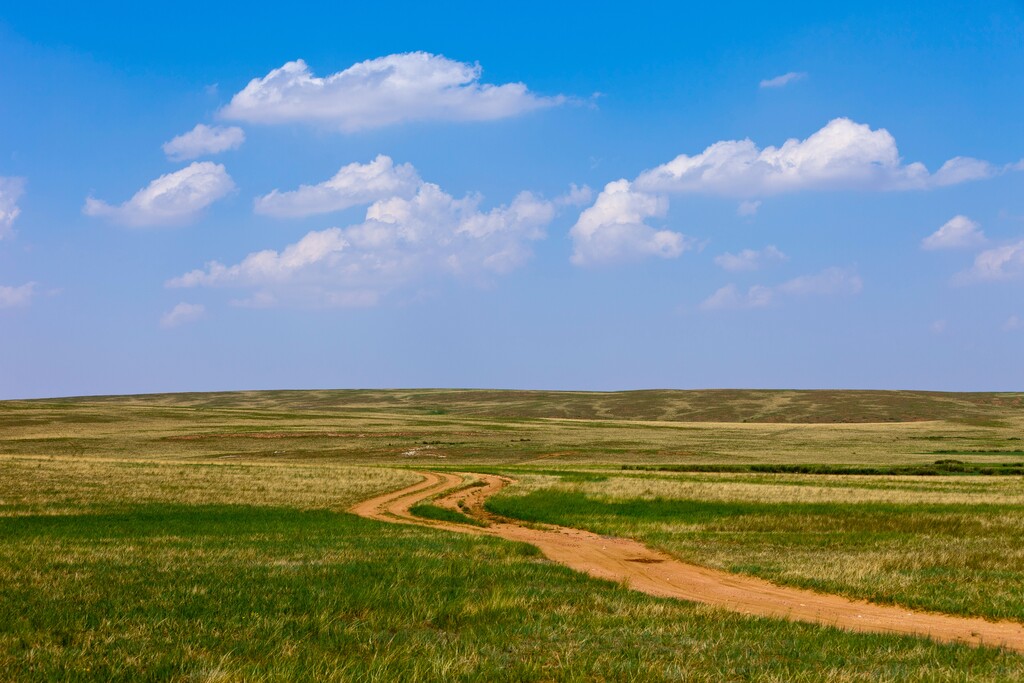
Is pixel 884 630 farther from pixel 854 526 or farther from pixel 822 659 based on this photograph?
pixel 854 526

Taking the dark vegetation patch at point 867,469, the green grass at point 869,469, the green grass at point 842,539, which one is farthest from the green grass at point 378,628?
the green grass at point 869,469

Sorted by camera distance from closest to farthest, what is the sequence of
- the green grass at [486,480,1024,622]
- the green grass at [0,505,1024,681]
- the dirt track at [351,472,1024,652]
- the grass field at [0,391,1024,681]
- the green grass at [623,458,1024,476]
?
the green grass at [0,505,1024,681] → the grass field at [0,391,1024,681] → the dirt track at [351,472,1024,652] → the green grass at [486,480,1024,622] → the green grass at [623,458,1024,476]

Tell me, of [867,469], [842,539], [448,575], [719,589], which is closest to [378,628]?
[448,575]

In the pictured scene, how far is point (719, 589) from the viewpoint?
797 inches

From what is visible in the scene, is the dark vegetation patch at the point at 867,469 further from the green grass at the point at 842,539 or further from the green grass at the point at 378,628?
the green grass at the point at 378,628

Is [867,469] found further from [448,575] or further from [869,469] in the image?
[448,575]

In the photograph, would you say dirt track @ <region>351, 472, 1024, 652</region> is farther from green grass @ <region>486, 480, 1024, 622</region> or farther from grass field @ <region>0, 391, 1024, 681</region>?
grass field @ <region>0, 391, 1024, 681</region>

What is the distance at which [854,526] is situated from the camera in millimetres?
30828

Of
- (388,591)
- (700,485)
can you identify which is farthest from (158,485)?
(388,591)

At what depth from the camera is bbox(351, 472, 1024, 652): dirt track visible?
1588cm

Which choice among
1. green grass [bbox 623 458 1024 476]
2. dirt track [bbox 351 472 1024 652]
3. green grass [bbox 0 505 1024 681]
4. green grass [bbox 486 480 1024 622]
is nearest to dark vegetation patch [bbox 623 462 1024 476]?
green grass [bbox 623 458 1024 476]

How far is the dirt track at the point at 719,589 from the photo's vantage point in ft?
52.1

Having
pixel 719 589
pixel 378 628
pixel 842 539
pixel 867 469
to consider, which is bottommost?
pixel 867 469

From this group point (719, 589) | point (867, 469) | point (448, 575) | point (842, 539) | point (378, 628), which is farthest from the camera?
point (867, 469)
